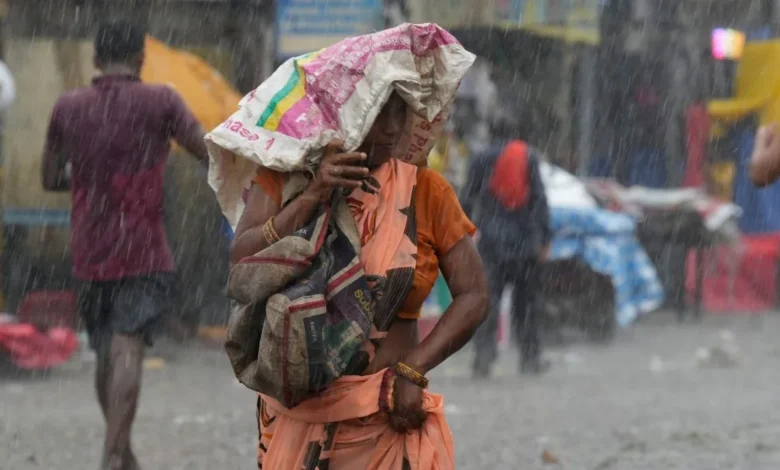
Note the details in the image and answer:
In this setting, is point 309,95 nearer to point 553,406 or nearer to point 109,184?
point 109,184

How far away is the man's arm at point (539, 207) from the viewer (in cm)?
1105

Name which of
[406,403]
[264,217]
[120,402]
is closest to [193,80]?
[120,402]

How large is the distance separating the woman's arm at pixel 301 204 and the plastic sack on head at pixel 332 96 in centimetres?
4

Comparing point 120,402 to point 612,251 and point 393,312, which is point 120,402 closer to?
point 393,312

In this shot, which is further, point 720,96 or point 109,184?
point 720,96

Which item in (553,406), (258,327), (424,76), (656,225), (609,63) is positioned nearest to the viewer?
(258,327)

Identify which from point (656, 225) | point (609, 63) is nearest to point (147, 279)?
point (656, 225)

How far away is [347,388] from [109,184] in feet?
10.1

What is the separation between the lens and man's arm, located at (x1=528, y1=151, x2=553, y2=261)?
11.0 metres

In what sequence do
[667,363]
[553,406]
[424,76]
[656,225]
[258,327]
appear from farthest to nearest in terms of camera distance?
[656,225] < [667,363] < [553,406] < [424,76] < [258,327]

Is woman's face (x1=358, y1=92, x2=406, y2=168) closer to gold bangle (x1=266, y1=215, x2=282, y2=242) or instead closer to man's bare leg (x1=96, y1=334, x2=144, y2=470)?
gold bangle (x1=266, y1=215, x2=282, y2=242)

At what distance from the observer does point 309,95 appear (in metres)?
3.14

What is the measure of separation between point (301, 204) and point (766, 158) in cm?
160

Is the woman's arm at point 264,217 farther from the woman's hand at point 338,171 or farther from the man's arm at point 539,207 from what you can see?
the man's arm at point 539,207
